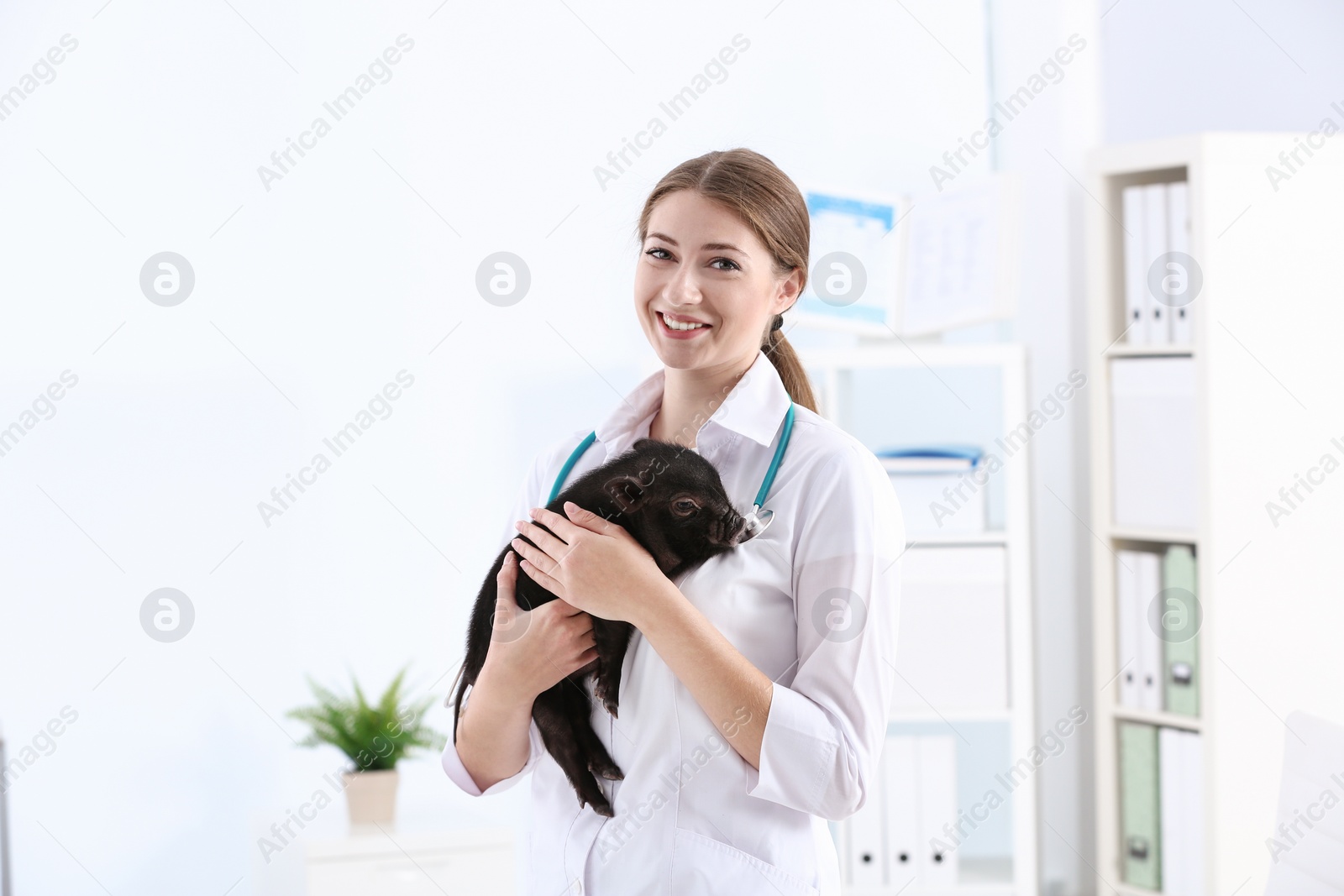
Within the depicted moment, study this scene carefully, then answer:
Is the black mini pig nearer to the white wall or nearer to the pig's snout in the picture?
the pig's snout

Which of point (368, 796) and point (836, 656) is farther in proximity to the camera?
point (368, 796)

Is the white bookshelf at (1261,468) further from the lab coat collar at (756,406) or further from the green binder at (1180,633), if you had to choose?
the lab coat collar at (756,406)

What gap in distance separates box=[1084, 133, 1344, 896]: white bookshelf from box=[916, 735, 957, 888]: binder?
678 millimetres

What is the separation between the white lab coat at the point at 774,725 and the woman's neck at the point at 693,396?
177mm

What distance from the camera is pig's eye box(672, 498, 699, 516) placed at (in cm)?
125

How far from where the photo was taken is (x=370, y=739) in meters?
2.76

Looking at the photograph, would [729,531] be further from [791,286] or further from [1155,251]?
[1155,251]

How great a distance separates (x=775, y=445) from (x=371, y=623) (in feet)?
7.17

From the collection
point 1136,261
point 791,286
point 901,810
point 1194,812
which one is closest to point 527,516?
point 791,286

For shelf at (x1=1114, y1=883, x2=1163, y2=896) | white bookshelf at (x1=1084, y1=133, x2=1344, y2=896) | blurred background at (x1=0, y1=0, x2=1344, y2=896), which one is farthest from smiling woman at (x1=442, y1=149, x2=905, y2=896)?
shelf at (x1=1114, y1=883, x2=1163, y2=896)

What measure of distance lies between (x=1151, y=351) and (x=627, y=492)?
212cm

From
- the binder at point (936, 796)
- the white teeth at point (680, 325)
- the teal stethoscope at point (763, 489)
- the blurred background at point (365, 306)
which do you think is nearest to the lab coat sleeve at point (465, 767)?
the teal stethoscope at point (763, 489)

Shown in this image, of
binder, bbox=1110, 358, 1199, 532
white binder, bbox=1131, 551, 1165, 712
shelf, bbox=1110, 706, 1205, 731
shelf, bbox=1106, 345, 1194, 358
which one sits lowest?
shelf, bbox=1110, 706, 1205, 731

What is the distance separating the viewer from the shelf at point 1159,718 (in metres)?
2.72
